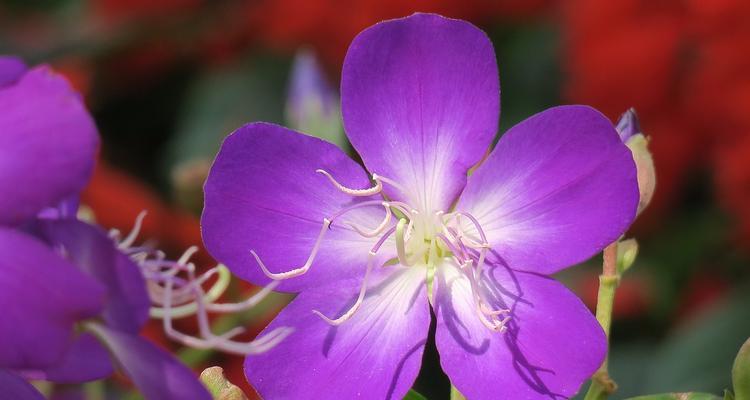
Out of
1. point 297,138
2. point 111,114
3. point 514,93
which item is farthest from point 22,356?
point 111,114

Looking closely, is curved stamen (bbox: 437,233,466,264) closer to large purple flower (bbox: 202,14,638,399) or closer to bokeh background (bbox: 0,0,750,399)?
large purple flower (bbox: 202,14,638,399)

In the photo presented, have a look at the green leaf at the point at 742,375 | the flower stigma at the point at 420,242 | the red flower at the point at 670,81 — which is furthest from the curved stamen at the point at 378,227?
the red flower at the point at 670,81

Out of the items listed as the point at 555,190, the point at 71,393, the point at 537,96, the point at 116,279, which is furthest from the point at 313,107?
the point at 537,96

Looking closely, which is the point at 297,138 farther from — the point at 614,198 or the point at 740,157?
the point at 740,157

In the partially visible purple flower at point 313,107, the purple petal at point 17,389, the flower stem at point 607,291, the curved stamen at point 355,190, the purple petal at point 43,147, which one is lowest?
the partially visible purple flower at point 313,107

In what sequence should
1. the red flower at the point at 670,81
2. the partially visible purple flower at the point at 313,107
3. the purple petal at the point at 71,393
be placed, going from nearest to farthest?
the partially visible purple flower at the point at 313,107 → the purple petal at the point at 71,393 → the red flower at the point at 670,81

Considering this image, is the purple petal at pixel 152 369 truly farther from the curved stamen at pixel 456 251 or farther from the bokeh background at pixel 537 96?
the bokeh background at pixel 537 96

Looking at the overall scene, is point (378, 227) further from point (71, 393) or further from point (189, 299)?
point (71, 393)
